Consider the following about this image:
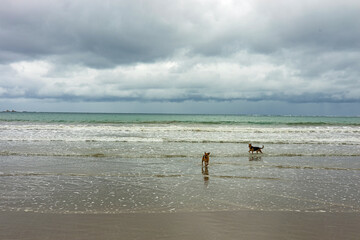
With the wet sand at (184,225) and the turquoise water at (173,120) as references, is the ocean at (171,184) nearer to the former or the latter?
the wet sand at (184,225)

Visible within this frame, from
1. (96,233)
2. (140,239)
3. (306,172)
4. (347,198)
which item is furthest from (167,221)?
(306,172)

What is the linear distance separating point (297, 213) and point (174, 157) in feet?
29.9

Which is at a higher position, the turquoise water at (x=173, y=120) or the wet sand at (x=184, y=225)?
the turquoise water at (x=173, y=120)

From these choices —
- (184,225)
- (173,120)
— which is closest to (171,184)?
(184,225)

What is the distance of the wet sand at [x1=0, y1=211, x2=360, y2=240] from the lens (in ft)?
16.2

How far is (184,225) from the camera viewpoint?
5.44 metres

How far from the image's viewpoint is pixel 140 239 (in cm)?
474

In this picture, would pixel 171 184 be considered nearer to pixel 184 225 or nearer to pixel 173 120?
pixel 184 225

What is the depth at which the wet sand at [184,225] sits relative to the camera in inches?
195

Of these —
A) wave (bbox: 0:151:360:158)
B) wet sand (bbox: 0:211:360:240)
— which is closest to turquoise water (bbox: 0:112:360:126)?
wave (bbox: 0:151:360:158)

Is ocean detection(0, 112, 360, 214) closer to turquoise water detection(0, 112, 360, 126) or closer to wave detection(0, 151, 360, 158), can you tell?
wave detection(0, 151, 360, 158)

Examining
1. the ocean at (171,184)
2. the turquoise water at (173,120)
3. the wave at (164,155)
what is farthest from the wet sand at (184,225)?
the turquoise water at (173,120)

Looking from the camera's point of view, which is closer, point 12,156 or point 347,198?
point 347,198

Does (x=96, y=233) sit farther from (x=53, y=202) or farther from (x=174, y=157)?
(x=174, y=157)
